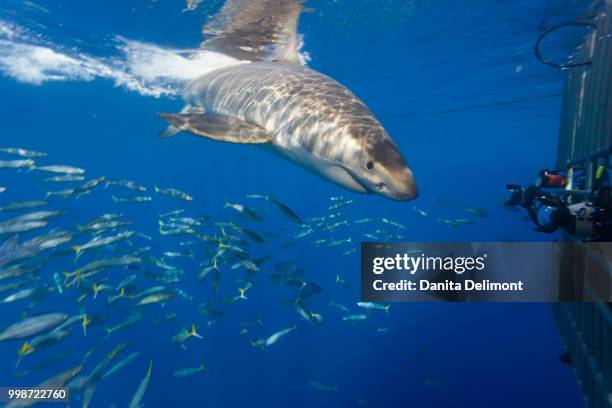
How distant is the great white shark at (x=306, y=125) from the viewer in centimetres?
316

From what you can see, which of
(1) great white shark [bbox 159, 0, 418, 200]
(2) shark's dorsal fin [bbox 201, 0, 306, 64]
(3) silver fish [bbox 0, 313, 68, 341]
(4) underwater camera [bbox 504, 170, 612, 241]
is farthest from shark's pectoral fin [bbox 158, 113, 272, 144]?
(2) shark's dorsal fin [bbox 201, 0, 306, 64]

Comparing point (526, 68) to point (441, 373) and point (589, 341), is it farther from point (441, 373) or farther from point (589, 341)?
point (589, 341)

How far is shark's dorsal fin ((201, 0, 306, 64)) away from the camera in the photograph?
10.2 meters

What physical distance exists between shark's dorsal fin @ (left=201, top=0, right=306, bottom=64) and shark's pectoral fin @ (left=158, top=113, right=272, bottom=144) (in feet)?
21.2

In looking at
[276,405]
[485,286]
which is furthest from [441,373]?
[485,286]

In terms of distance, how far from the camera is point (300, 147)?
4000 mm

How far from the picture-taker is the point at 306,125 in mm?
4059

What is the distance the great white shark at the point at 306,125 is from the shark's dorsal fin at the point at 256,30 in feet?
11.8

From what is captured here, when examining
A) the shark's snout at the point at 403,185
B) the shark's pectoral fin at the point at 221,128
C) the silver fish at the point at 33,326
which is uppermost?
the shark's pectoral fin at the point at 221,128

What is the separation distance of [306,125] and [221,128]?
1.01 m

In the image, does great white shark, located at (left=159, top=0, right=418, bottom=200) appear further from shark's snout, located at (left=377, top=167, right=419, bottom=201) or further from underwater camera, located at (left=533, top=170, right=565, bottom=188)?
underwater camera, located at (left=533, top=170, right=565, bottom=188)

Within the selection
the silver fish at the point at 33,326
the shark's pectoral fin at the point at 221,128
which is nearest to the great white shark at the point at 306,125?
the shark's pectoral fin at the point at 221,128

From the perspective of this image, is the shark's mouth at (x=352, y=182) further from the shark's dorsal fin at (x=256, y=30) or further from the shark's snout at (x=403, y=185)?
the shark's dorsal fin at (x=256, y=30)

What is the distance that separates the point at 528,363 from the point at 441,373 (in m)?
4.55
